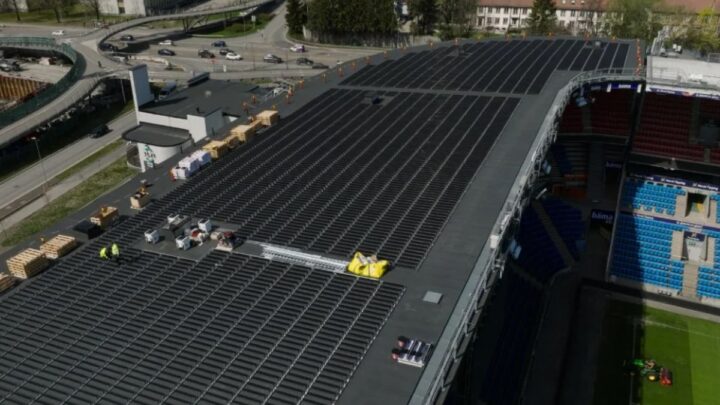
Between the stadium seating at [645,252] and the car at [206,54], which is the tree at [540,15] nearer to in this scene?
the car at [206,54]

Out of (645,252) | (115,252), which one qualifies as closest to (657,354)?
(645,252)

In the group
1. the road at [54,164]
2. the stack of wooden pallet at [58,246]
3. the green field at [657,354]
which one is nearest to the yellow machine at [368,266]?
the stack of wooden pallet at [58,246]

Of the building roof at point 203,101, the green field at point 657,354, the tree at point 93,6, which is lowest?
the green field at point 657,354

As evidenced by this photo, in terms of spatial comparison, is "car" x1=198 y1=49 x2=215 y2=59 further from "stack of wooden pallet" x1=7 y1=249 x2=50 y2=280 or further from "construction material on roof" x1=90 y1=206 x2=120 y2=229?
"stack of wooden pallet" x1=7 y1=249 x2=50 y2=280

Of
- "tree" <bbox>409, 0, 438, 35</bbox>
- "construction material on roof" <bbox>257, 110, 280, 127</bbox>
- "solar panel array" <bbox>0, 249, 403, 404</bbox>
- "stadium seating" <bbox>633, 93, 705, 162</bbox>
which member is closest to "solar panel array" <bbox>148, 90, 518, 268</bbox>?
"construction material on roof" <bbox>257, 110, 280, 127</bbox>

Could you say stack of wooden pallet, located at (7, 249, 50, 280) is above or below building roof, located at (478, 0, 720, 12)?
below

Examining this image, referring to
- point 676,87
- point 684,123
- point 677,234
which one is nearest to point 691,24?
point 684,123

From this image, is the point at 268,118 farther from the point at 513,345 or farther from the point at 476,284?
the point at 476,284
